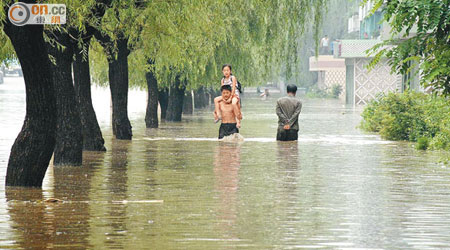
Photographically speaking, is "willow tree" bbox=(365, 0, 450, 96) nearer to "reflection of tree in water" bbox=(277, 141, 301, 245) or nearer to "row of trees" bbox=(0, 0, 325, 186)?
"reflection of tree in water" bbox=(277, 141, 301, 245)

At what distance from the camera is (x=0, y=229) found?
10688 mm

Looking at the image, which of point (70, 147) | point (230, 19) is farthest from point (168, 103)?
point (70, 147)

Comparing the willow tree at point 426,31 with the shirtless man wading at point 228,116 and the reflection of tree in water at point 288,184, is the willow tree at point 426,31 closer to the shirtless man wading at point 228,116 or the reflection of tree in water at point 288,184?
the reflection of tree in water at point 288,184

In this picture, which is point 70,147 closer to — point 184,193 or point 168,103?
point 184,193

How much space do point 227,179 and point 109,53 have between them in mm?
8942

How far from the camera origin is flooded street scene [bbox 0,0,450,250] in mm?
10727

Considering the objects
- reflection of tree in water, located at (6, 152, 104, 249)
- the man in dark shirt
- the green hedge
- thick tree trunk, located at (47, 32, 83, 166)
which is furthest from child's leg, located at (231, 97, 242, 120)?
reflection of tree in water, located at (6, 152, 104, 249)

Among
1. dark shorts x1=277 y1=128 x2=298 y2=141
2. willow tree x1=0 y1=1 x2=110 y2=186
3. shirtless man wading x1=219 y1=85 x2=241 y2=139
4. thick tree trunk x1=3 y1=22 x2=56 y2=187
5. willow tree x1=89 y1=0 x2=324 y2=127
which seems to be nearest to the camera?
willow tree x1=0 y1=1 x2=110 y2=186

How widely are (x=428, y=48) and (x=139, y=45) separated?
13335 millimetres

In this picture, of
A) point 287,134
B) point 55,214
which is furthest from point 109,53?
point 55,214

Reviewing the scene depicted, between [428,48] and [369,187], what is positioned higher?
[428,48]

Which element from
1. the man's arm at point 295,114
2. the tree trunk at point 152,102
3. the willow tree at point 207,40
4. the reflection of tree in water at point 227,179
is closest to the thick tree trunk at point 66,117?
A: the willow tree at point 207,40

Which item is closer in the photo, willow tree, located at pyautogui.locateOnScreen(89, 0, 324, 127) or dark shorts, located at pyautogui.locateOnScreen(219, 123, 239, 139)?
willow tree, located at pyautogui.locateOnScreen(89, 0, 324, 127)

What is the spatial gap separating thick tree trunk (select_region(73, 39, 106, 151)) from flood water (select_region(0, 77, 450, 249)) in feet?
2.61
